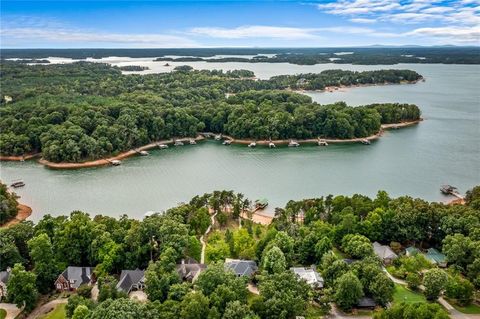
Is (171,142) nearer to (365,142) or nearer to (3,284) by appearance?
(365,142)

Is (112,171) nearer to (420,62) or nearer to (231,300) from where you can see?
(231,300)

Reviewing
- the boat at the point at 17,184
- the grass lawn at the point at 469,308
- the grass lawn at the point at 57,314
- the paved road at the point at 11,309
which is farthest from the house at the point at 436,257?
the boat at the point at 17,184

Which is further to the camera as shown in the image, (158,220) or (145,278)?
(158,220)

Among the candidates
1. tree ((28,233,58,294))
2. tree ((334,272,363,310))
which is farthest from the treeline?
tree ((334,272,363,310))

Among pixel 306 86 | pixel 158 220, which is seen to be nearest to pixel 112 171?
pixel 158 220

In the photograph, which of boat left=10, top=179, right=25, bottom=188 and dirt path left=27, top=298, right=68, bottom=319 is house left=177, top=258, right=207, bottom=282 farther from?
boat left=10, top=179, right=25, bottom=188

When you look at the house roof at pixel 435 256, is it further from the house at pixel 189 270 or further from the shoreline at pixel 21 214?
the shoreline at pixel 21 214
